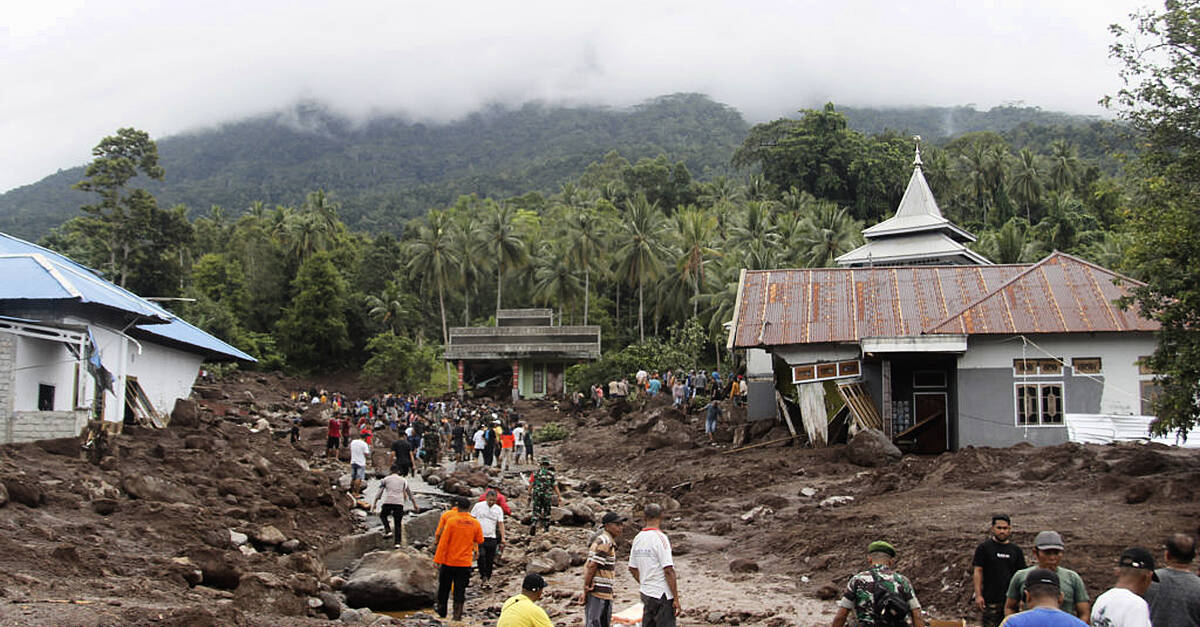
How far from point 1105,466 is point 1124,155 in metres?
5.81

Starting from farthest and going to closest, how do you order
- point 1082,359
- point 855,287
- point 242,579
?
point 855,287
point 1082,359
point 242,579

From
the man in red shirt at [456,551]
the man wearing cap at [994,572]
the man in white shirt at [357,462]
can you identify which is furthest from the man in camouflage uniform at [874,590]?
the man in white shirt at [357,462]

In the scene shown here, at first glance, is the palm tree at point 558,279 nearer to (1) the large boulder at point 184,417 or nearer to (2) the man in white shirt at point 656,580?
(1) the large boulder at point 184,417

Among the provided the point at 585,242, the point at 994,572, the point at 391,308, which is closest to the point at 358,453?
the point at 994,572

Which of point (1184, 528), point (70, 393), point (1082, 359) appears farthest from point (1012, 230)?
point (70, 393)

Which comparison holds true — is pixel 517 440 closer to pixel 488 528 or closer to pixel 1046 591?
pixel 488 528

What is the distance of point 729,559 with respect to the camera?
609 inches

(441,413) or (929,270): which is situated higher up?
(929,270)

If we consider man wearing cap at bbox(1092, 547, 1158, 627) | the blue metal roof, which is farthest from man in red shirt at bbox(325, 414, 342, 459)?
man wearing cap at bbox(1092, 547, 1158, 627)

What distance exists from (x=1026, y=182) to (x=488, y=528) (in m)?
75.2

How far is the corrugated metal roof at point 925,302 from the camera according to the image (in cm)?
2462

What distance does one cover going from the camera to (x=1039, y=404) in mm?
24391

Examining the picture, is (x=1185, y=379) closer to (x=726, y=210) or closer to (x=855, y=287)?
(x=855, y=287)

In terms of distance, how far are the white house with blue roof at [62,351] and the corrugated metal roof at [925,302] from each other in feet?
51.4
